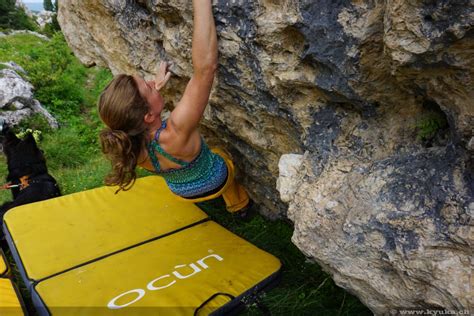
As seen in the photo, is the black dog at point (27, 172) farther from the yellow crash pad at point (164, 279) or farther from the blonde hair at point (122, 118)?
the blonde hair at point (122, 118)

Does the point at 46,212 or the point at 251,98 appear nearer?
the point at 251,98

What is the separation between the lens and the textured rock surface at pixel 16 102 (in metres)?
6.32

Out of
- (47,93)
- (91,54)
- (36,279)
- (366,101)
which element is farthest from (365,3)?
(47,93)

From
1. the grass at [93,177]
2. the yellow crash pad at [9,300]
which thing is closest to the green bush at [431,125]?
the grass at [93,177]

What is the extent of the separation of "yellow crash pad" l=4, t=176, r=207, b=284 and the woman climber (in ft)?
2.01

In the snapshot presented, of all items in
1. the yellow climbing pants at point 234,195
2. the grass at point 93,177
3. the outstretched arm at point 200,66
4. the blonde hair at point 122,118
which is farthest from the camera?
the yellow climbing pants at point 234,195

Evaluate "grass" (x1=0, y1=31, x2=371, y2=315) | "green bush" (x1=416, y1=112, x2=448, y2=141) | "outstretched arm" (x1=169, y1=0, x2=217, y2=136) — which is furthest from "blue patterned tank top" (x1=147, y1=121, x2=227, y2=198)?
"green bush" (x1=416, y1=112, x2=448, y2=141)

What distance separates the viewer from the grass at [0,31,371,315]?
255 cm

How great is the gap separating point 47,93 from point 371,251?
25.7 feet

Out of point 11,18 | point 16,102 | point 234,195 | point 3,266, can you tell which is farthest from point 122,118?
point 11,18

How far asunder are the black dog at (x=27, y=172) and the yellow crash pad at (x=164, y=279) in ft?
5.01

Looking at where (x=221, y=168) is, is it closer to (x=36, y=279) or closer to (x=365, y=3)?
(x=36, y=279)

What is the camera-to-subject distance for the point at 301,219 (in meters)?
1.82

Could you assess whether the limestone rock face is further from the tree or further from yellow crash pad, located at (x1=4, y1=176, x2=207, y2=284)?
the tree
